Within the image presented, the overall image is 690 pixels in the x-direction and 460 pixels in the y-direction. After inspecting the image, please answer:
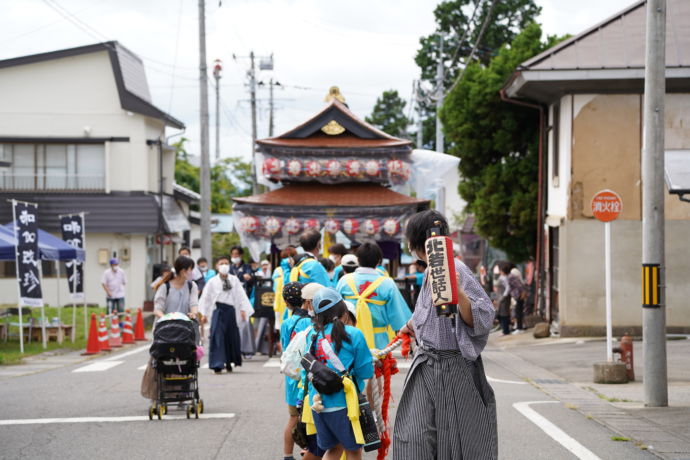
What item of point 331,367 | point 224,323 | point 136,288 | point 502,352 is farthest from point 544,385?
point 136,288

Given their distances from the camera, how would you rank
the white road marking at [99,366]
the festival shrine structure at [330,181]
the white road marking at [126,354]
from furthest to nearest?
the festival shrine structure at [330,181] < the white road marking at [126,354] < the white road marking at [99,366]

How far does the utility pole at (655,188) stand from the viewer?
11.1 meters

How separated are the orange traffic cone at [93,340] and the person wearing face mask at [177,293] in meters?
8.51

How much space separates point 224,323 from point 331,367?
348 inches

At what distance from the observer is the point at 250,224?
19953mm

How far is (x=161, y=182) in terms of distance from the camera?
121 ft

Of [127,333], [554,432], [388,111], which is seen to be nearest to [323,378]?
[554,432]

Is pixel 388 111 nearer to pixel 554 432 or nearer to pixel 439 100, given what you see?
pixel 439 100

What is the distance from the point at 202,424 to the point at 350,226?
9.88m

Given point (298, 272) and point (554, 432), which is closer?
point (554, 432)

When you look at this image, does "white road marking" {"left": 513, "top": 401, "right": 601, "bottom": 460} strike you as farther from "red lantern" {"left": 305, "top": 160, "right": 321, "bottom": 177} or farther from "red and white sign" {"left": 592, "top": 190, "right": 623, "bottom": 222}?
"red lantern" {"left": 305, "top": 160, "right": 321, "bottom": 177}

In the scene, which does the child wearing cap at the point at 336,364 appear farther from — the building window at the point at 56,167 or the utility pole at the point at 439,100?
the building window at the point at 56,167

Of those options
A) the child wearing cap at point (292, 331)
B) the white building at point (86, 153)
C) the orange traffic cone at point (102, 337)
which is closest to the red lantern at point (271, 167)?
the orange traffic cone at point (102, 337)

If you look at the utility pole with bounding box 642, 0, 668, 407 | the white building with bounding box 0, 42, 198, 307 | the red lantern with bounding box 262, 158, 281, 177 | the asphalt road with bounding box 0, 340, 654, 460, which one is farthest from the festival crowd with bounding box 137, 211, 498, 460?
the white building with bounding box 0, 42, 198, 307
